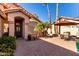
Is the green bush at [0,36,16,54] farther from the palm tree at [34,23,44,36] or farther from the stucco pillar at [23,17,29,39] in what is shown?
the palm tree at [34,23,44,36]

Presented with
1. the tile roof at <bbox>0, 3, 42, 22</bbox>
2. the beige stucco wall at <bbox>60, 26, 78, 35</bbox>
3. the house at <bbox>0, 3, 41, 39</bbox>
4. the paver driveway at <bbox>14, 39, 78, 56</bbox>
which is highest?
the tile roof at <bbox>0, 3, 42, 22</bbox>

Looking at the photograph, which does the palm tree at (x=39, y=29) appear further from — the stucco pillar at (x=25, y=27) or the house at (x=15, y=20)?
the stucco pillar at (x=25, y=27)

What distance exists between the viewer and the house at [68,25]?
28.5 ft

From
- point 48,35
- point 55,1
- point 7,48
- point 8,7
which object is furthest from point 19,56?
point 55,1

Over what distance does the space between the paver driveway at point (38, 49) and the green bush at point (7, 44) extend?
0.78 feet

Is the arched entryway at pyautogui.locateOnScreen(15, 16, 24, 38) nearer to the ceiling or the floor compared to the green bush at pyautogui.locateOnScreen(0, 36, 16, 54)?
nearer to the ceiling

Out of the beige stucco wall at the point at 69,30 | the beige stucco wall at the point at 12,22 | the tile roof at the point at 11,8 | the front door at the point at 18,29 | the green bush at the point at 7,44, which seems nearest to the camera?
the green bush at the point at 7,44

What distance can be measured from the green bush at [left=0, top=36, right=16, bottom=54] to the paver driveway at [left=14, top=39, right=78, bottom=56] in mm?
239

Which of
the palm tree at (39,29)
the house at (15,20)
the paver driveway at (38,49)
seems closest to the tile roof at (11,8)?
the house at (15,20)

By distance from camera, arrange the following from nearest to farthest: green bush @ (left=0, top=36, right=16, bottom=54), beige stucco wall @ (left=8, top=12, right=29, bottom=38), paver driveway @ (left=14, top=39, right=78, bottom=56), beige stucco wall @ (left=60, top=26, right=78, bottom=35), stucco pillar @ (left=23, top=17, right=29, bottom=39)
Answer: green bush @ (left=0, top=36, right=16, bottom=54)
paver driveway @ (left=14, top=39, right=78, bottom=56)
beige stucco wall @ (left=8, top=12, right=29, bottom=38)
stucco pillar @ (left=23, top=17, right=29, bottom=39)
beige stucco wall @ (left=60, top=26, right=78, bottom=35)

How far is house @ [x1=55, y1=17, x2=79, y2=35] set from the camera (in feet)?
28.5

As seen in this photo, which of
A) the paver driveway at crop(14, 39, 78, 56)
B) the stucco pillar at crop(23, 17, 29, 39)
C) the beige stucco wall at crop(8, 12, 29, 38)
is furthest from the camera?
the stucco pillar at crop(23, 17, 29, 39)

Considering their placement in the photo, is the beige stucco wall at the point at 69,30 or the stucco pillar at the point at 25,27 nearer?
the stucco pillar at the point at 25,27

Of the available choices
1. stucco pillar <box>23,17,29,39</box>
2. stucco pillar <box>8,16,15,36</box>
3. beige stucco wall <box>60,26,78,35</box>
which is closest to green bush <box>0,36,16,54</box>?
stucco pillar <box>8,16,15,36</box>
